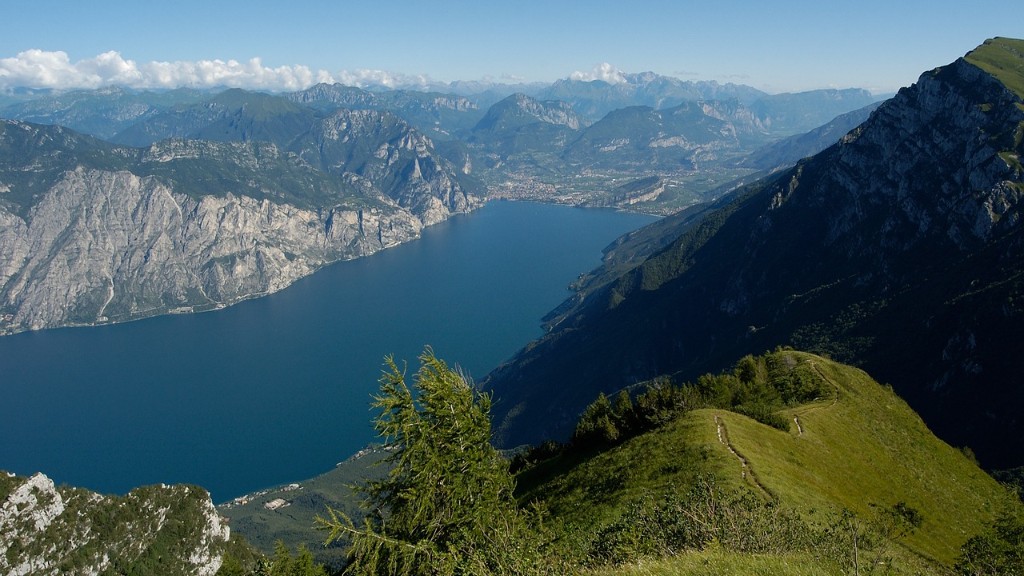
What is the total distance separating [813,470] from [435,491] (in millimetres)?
42807

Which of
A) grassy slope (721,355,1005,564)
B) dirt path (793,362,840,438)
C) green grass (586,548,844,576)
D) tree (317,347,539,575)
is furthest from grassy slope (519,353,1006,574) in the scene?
green grass (586,548,844,576)

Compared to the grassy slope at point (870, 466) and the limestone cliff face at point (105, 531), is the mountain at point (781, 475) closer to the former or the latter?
the grassy slope at point (870, 466)

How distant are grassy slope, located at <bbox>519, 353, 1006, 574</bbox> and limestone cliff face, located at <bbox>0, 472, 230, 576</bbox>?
110797mm

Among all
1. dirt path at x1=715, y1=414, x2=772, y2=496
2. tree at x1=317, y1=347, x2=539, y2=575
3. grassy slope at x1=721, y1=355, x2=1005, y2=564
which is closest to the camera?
tree at x1=317, y1=347, x2=539, y2=575

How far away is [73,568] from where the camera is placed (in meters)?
126

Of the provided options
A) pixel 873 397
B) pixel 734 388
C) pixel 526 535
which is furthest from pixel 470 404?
pixel 873 397

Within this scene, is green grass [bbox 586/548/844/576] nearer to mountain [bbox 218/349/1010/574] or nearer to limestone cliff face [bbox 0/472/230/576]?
mountain [bbox 218/349/1010/574]

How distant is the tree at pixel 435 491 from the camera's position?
2438 cm

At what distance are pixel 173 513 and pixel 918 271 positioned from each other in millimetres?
239896

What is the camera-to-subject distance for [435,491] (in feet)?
87.0

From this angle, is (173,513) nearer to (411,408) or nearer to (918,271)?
(411,408)

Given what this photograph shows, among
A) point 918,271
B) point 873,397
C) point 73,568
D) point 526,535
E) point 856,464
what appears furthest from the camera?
point 918,271

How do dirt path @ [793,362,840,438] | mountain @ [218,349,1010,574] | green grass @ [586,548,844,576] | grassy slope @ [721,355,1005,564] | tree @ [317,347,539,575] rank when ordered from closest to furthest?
green grass @ [586,548,844,576] < tree @ [317,347,539,575] < mountain @ [218,349,1010,574] < grassy slope @ [721,355,1005,564] < dirt path @ [793,362,840,438]

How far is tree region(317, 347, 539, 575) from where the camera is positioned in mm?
24375
